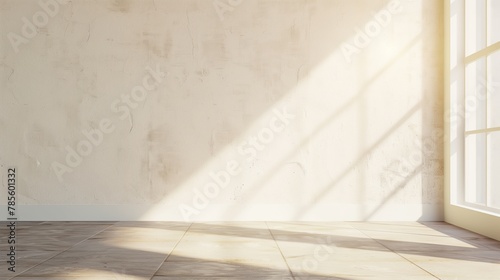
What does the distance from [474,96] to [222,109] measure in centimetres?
242

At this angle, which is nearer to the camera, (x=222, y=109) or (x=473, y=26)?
(x=473, y=26)

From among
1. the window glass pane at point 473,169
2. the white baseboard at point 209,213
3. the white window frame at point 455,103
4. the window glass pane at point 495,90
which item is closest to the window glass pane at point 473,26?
the white window frame at point 455,103

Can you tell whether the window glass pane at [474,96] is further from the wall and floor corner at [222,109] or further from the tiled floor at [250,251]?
the tiled floor at [250,251]

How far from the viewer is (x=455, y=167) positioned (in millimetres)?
5684

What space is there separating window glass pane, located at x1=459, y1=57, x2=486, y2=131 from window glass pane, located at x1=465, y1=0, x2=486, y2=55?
172 mm

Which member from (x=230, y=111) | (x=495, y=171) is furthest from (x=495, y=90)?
(x=230, y=111)

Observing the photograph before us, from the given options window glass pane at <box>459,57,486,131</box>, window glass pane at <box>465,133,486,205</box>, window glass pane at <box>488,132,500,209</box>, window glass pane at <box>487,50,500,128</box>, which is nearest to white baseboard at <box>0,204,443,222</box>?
window glass pane at <box>465,133,486,205</box>

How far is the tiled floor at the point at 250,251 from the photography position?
3230mm

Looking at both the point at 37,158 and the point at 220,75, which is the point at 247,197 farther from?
the point at 37,158

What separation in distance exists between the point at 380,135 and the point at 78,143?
118 inches

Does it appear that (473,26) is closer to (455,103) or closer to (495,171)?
(455,103)

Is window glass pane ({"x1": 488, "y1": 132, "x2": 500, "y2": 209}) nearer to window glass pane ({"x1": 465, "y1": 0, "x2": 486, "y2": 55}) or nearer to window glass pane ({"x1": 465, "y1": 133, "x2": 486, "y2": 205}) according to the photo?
window glass pane ({"x1": 465, "y1": 133, "x2": 486, "y2": 205})

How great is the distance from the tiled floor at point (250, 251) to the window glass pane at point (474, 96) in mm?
1010

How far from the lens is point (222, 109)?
5.88 m
